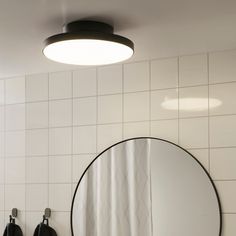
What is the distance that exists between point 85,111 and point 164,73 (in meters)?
0.53

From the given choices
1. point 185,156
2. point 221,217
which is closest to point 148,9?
point 185,156

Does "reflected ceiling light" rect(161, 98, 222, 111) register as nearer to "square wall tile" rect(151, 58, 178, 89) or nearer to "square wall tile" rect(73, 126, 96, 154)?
"square wall tile" rect(151, 58, 178, 89)

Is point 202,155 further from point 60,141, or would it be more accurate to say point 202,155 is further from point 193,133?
point 60,141

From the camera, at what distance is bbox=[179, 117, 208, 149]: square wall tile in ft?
8.07

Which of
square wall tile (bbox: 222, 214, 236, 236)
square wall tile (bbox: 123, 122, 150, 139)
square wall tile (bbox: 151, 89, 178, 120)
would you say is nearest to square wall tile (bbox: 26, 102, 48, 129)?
square wall tile (bbox: 123, 122, 150, 139)

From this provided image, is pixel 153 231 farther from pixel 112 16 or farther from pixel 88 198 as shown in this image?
pixel 112 16

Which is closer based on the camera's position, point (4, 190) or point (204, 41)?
point (204, 41)

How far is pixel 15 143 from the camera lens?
3.01 meters

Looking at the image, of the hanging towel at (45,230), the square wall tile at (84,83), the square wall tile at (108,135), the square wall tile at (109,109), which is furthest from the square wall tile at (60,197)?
the square wall tile at (84,83)

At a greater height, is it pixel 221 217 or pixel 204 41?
pixel 204 41

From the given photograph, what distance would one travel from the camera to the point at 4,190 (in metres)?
3.02

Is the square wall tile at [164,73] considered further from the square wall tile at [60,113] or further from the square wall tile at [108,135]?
the square wall tile at [60,113]

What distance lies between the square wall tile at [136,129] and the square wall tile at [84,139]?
21 cm

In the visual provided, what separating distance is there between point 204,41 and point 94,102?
0.78 metres
